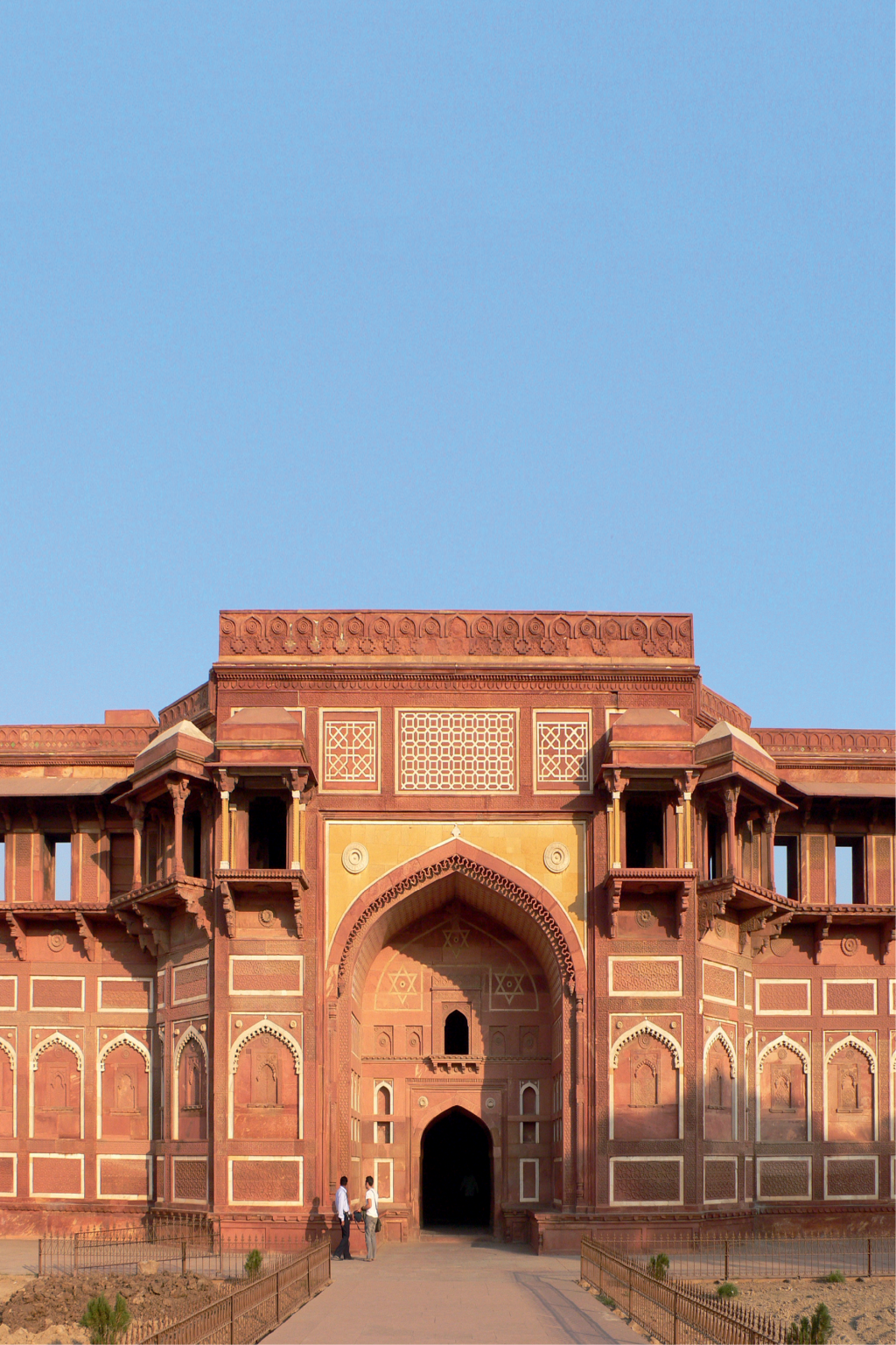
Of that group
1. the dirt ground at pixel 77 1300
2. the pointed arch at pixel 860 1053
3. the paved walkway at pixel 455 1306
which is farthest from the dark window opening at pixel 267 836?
the pointed arch at pixel 860 1053

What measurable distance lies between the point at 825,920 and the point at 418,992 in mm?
6746

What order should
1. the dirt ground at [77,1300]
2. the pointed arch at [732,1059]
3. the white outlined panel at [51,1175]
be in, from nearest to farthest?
the dirt ground at [77,1300] < the pointed arch at [732,1059] < the white outlined panel at [51,1175]

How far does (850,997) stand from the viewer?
27500mm

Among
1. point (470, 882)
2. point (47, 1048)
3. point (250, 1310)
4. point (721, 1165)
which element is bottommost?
point (721, 1165)

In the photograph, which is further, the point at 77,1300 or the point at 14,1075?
the point at 14,1075

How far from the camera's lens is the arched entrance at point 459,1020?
24719mm

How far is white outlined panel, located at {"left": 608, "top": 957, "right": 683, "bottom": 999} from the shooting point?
80.1 ft

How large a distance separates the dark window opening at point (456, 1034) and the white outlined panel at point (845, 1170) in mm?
6149

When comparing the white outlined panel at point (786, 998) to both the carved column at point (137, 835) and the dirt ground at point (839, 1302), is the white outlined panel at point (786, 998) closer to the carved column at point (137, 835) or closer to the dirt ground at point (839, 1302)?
the dirt ground at point (839, 1302)

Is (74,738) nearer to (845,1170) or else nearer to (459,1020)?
(459,1020)

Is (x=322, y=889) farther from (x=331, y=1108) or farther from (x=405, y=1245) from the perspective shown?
(x=405, y=1245)

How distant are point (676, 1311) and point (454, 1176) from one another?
1606 centimetres

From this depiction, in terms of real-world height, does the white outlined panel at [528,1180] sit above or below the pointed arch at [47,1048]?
below

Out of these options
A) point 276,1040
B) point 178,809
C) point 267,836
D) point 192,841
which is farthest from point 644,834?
point 178,809
